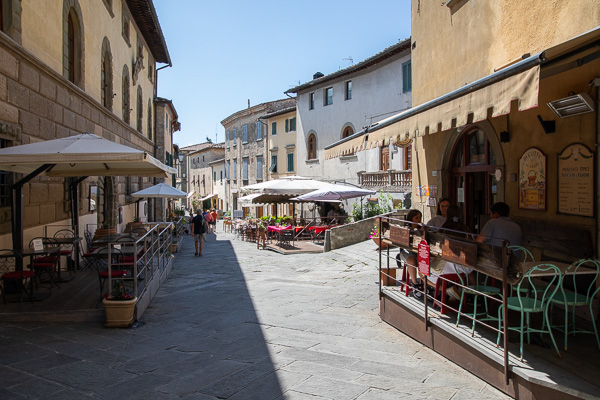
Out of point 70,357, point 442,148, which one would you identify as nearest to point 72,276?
point 70,357

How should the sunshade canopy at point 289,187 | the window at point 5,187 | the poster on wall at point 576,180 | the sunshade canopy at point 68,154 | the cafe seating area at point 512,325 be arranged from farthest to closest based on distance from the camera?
the sunshade canopy at point 289,187
the window at point 5,187
the sunshade canopy at point 68,154
the poster on wall at point 576,180
the cafe seating area at point 512,325

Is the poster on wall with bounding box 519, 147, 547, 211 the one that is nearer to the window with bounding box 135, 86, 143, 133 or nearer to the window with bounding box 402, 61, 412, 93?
the window with bounding box 402, 61, 412, 93

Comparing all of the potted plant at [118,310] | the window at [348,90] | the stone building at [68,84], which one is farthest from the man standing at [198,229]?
the window at [348,90]

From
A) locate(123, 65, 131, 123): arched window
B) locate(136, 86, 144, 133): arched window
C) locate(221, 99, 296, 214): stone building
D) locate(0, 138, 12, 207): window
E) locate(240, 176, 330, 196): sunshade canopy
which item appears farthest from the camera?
locate(221, 99, 296, 214): stone building

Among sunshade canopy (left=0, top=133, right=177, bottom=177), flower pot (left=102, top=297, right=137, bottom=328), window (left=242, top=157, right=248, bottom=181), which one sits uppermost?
window (left=242, top=157, right=248, bottom=181)

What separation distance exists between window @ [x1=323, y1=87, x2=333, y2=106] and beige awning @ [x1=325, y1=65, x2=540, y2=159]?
20.6 meters

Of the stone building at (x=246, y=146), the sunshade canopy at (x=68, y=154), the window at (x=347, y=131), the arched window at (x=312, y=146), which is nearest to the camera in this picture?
the sunshade canopy at (x=68, y=154)

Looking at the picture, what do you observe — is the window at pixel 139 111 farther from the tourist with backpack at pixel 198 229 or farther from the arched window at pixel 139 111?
the tourist with backpack at pixel 198 229

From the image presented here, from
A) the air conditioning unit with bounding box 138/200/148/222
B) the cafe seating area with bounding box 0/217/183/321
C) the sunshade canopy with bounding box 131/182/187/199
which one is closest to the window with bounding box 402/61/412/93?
the sunshade canopy with bounding box 131/182/187/199

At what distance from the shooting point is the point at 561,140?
5.78 m

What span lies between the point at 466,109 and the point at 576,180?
1.78 meters

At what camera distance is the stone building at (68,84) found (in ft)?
24.2

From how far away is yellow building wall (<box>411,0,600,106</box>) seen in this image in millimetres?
5672

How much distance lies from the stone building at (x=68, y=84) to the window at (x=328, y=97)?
39.1 feet
